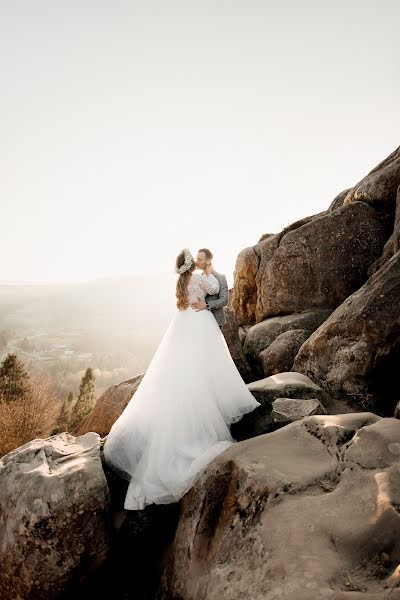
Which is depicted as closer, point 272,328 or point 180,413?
point 180,413

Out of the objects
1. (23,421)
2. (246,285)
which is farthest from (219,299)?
(23,421)

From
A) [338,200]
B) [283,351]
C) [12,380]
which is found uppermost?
[338,200]

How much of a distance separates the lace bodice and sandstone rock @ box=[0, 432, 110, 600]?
12.3 feet

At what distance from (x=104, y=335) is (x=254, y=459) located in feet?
509

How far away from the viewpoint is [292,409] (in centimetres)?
727

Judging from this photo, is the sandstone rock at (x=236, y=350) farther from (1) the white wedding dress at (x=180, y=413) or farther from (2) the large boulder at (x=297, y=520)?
(2) the large boulder at (x=297, y=520)

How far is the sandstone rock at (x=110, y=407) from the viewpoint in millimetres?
17855

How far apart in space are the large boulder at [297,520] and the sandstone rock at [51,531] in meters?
1.37

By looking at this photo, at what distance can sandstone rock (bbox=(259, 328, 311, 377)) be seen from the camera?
12977mm

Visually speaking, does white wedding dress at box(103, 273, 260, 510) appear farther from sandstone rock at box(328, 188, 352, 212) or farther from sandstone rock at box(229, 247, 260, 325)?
sandstone rock at box(328, 188, 352, 212)

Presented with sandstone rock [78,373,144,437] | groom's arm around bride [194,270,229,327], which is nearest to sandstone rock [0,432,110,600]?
groom's arm around bride [194,270,229,327]

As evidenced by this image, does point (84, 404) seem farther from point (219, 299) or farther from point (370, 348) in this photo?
point (219, 299)

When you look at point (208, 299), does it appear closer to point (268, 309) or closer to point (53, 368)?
point (268, 309)

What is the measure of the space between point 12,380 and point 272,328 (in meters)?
35.9
